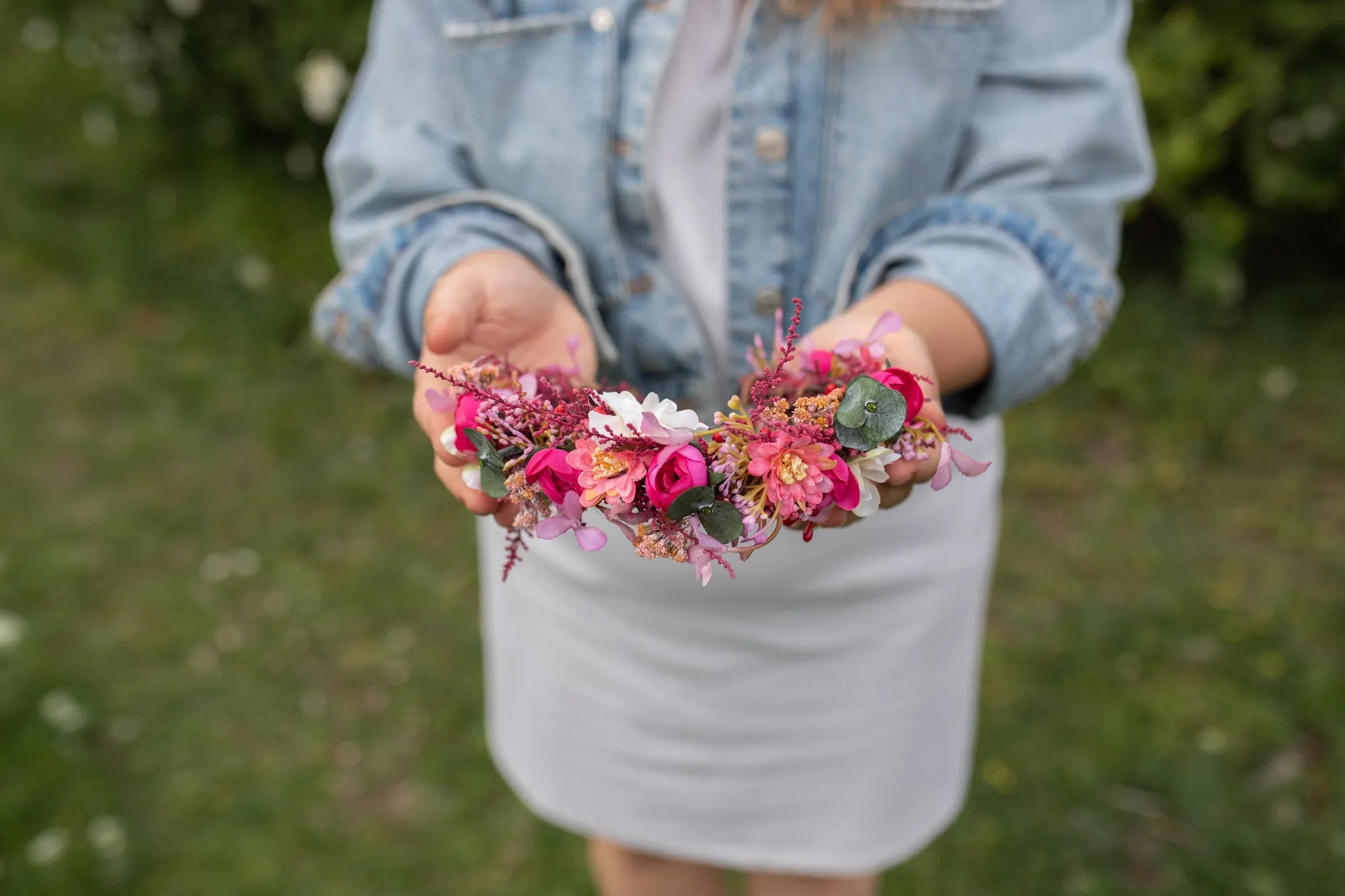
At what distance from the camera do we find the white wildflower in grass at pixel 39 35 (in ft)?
18.8

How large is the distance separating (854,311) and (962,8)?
0.39 m

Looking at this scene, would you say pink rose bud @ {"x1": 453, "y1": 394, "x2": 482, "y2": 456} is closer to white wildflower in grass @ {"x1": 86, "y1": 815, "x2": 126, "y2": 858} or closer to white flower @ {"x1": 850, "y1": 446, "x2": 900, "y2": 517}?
white flower @ {"x1": 850, "y1": 446, "x2": 900, "y2": 517}

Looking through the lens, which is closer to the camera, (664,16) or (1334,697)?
(664,16)

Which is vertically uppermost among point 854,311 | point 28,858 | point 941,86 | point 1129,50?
point 941,86

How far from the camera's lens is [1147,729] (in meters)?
2.74

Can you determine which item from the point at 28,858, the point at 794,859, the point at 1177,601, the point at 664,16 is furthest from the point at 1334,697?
the point at 28,858

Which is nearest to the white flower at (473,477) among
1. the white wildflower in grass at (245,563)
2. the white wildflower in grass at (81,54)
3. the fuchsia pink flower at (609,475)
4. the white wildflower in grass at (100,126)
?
the fuchsia pink flower at (609,475)

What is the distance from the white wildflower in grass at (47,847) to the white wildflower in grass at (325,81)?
7.13 feet

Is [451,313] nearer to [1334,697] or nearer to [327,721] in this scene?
[327,721]

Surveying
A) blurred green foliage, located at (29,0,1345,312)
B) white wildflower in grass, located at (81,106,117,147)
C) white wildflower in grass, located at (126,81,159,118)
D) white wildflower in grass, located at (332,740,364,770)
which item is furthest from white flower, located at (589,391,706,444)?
white wildflower in grass, located at (81,106,117,147)

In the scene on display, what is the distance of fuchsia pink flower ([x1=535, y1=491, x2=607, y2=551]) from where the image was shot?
103 centimetres

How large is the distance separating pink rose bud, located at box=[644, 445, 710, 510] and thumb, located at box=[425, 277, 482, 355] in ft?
1.00

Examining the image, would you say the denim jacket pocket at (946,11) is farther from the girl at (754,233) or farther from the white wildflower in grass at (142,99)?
the white wildflower in grass at (142,99)

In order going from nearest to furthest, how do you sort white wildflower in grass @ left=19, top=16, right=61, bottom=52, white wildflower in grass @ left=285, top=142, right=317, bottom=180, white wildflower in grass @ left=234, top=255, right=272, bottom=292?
white wildflower in grass @ left=234, top=255, right=272, bottom=292, white wildflower in grass @ left=285, top=142, right=317, bottom=180, white wildflower in grass @ left=19, top=16, right=61, bottom=52
